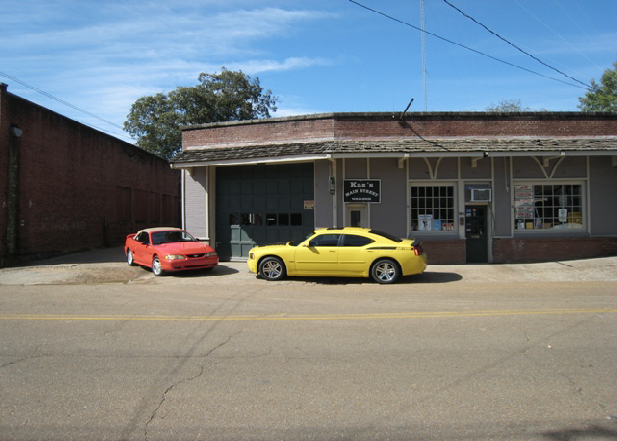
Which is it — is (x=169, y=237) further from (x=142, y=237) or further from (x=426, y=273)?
(x=426, y=273)

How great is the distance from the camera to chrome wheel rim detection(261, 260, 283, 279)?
36.8 feet

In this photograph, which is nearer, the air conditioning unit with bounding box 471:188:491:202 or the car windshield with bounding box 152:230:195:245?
the car windshield with bounding box 152:230:195:245

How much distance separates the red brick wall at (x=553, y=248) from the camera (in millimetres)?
13969

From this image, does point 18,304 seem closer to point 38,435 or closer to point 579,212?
point 38,435

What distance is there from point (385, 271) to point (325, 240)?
1.74 metres

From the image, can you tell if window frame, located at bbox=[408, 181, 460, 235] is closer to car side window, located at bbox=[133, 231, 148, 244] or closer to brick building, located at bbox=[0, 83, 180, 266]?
car side window, located at bbox=[133, 231, 148, 244]

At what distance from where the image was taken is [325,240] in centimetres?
1095

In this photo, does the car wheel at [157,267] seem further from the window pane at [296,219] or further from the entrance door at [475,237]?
the entrance door at [475,237]

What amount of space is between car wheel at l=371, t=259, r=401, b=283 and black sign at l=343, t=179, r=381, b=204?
13.3ft

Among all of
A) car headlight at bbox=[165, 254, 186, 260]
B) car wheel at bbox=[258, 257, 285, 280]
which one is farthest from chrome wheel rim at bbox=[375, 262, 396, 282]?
car headlight at bbox=[165, 254, 186, 260]

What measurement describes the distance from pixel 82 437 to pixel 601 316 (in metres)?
7.45

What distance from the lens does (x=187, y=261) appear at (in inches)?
474

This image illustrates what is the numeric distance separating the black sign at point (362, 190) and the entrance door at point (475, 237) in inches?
125

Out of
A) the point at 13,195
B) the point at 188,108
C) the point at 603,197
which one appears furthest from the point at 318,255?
the point at 188,108
